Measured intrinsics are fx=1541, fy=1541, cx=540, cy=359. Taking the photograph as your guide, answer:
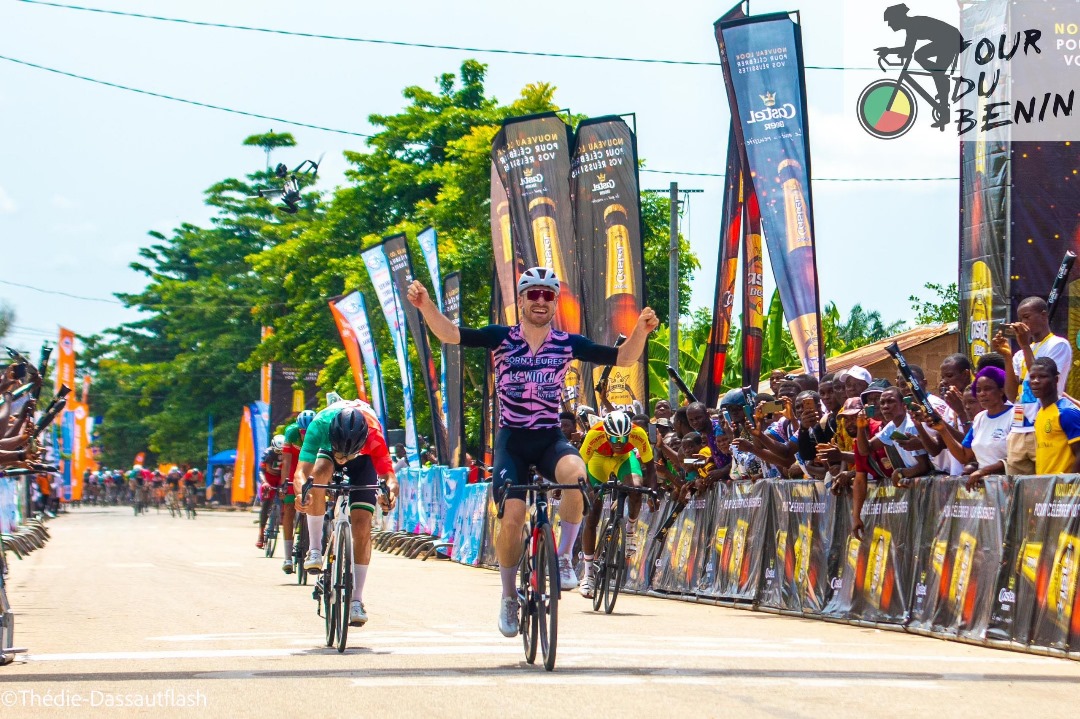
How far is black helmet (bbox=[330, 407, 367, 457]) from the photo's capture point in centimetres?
1134

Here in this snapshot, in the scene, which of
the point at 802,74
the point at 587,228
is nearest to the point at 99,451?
the point at 587,228

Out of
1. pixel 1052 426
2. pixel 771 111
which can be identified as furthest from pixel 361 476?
pixel 771 111

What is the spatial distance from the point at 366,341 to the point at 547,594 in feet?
99.4

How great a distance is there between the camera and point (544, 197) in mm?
26266

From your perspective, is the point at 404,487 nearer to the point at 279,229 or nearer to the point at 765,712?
the point at 765,712

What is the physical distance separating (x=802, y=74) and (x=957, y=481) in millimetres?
7678

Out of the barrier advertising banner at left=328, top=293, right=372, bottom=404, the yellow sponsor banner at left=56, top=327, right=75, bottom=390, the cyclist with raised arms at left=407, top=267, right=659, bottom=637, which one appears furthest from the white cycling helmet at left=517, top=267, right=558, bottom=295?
the yellow sponsor banner at left=56, top=327, right=75, bottom=390

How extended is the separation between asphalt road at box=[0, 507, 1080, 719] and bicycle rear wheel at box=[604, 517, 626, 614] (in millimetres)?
272

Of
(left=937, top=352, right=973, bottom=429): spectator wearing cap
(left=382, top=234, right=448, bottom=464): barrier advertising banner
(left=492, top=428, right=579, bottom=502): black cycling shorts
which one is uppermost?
(left=382, top=234, right=448, bottom=464): barrier advertising banner

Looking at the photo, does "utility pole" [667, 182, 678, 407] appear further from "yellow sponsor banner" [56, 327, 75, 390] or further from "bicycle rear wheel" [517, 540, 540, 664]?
"yellow sponsor banner" [56, 327, 75, 390]

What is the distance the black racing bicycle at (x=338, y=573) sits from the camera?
10.7 m

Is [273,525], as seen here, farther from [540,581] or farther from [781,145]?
[540,581]

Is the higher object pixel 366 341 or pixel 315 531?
pixel 366 341

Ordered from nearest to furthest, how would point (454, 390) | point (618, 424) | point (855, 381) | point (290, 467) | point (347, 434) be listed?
point (347, 434), point (855, 381), point (618, 424), point (290, 467), point (454, 390)
